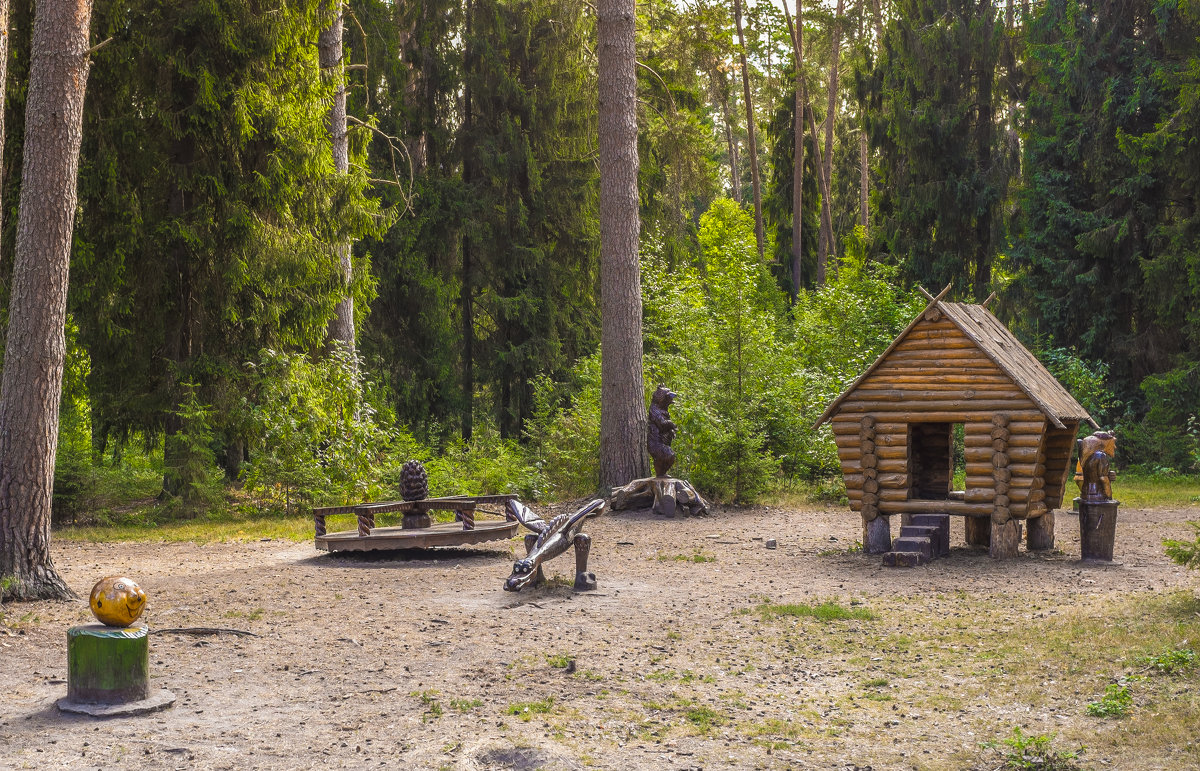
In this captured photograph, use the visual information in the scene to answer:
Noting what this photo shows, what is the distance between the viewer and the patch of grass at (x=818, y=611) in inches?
349

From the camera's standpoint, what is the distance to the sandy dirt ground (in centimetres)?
561

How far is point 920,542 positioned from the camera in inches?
460

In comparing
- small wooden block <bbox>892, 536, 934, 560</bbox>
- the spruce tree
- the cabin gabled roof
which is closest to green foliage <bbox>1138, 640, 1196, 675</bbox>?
the cabin gabled roof

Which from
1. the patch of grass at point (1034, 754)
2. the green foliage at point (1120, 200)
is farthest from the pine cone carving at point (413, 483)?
the green foliage at point (1120, 200)

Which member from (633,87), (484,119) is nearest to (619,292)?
(633,87)

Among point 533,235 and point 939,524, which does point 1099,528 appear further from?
point 533,235

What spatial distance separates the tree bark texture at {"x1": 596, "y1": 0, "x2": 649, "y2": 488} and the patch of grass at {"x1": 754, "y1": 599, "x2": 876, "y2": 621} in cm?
785

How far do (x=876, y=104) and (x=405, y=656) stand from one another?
1155 inches

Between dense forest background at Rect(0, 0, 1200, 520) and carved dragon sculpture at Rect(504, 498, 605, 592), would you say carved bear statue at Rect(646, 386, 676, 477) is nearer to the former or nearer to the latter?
dense forest background at Rect(0, 0, 1200, 520)

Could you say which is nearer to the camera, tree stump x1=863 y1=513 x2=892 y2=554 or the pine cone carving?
tree stump x1=863 y1=513 x2=892 y2=554

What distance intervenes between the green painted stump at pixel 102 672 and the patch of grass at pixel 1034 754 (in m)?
4.83

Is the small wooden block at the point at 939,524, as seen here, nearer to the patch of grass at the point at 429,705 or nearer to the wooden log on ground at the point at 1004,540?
the wooden log on ground at the point at 1004,540

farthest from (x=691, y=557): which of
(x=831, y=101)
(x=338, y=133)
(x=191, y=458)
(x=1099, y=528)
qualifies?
(x=831, y=101)

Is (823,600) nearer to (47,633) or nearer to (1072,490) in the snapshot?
(47,633)
